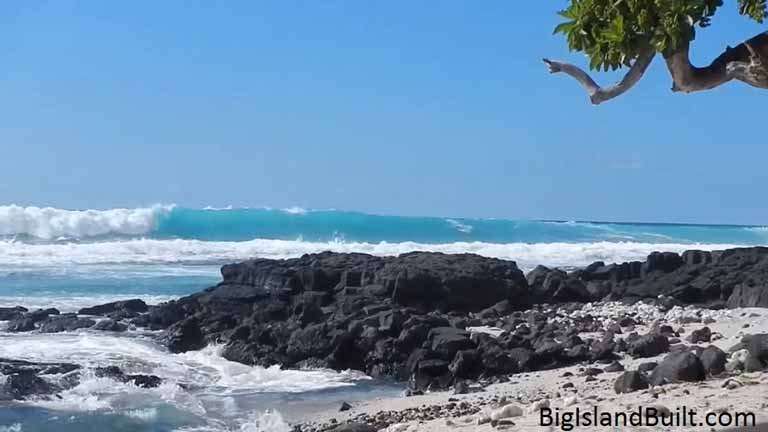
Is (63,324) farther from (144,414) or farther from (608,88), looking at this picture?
(608,88)

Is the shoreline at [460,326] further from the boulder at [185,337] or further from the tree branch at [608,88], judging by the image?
the tree branch at [608,88]

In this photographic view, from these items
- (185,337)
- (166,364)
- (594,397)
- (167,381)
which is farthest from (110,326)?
(594,397)

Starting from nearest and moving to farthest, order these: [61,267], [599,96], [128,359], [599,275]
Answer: [599,96] < [128,359] < [599,275] < [61,267]

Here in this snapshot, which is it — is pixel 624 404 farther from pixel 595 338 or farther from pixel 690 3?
pixel 595 338

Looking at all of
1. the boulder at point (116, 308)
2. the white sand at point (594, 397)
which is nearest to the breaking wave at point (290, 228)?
the boulder at point (116, 308)

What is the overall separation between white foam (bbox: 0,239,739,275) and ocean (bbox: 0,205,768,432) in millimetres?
82

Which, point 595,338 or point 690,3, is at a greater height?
point 690,3

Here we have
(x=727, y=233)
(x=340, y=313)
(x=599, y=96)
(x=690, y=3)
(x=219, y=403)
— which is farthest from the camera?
(x=727, y=233)

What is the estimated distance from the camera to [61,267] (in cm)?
3000

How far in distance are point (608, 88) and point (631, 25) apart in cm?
53

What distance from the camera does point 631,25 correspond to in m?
5.99

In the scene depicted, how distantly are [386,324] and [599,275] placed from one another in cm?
823

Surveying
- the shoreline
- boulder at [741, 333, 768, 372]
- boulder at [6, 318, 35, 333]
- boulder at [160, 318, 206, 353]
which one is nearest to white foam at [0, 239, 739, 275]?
the shoreline

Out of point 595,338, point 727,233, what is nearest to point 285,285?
point 595,338
